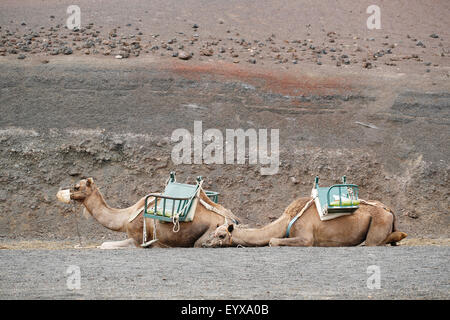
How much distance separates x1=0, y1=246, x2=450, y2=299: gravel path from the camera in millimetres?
7293

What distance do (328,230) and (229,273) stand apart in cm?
387

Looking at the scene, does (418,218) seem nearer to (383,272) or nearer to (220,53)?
(383,272)

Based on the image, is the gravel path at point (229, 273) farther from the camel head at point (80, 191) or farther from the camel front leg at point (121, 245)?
the camel head at point (80, 191)

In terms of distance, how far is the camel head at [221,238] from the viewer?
1145 cm

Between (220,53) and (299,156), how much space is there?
384 inches

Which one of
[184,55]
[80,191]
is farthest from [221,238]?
[184,55]

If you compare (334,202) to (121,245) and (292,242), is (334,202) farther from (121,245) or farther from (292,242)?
(121,245)

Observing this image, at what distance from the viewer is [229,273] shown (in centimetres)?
873

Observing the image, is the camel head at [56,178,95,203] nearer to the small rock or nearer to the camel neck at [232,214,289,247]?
the camel neck at [232,214,289,247]

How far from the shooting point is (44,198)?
61.6 feet

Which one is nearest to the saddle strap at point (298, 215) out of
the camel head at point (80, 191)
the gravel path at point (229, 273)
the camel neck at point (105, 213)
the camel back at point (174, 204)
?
the gravel path at point (229, 273)

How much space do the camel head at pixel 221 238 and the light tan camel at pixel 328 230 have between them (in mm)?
172

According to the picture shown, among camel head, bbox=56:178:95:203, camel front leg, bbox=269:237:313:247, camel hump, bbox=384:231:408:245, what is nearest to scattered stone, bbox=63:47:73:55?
camel head, bbox=56:178:95:203
